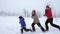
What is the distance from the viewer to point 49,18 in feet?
27.7

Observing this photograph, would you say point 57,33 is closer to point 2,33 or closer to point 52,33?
point 52,33

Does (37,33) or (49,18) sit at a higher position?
(49,18)

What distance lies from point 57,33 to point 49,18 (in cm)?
105

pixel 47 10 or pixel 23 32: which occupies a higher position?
pixel 47 10

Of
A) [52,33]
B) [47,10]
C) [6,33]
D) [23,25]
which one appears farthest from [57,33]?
[6,33]

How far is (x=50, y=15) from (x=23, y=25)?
5.24ft

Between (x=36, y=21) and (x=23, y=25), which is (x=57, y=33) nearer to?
(x=36, y=21)

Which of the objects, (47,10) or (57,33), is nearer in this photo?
(57,33)


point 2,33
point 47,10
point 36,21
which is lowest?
point 2,33

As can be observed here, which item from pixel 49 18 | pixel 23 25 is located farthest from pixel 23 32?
pixel 49 18

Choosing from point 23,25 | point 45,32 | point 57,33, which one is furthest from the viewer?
point 23,25

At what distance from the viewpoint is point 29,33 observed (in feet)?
28.8

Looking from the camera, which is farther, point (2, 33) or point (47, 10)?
point (2, 33)

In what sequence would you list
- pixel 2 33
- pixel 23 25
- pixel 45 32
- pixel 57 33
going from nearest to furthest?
1. pixel 57 33
2. pixel 45 32
3. pixel 23 25
4. pixel 2 33
